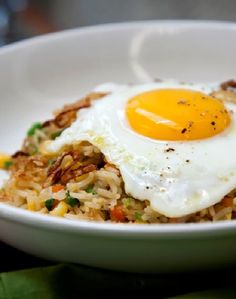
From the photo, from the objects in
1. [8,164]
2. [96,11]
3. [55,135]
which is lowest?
[96,11]

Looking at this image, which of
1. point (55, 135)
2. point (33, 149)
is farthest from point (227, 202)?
point (33, 149)

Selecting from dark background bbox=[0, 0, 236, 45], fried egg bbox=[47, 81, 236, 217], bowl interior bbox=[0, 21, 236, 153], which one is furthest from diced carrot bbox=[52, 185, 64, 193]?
dark background bbox=[0, 0, 236, 45]

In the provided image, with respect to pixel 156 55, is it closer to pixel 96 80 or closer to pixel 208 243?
pixel 96 80

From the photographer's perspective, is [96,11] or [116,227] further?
[96,11]

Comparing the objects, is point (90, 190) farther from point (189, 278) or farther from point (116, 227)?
point (116, 227)

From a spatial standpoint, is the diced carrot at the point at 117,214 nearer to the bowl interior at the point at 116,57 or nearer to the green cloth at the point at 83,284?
the green cloth at the point at 83,284

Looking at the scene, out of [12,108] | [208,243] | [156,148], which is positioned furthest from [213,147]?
[12,108]
